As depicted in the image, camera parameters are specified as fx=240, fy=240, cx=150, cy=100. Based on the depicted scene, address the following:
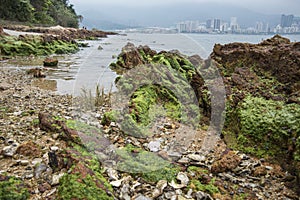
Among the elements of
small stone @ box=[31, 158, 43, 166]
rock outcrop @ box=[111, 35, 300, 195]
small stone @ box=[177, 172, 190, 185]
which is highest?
rock outcrop @ box=[111, 35, 300, 195]

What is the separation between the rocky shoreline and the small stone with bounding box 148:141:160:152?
2cm

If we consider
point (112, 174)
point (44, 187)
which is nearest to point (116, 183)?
point (112, 174)

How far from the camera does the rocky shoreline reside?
3088mm

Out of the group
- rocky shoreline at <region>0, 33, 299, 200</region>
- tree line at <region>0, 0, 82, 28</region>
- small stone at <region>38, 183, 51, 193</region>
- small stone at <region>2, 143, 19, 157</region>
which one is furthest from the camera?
tree line at <region>0, 0, 82, 28</region>

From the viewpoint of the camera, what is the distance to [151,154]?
12.8ft

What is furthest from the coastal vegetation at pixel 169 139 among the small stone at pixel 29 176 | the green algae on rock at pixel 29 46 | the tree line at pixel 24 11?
the tree line at pixel 24 11

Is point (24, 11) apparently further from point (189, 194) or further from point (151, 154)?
point (189, 194)

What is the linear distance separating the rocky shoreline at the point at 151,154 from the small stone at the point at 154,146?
0.02 metres

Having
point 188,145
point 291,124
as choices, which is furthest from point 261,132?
point 188,145

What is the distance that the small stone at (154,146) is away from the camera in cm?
428

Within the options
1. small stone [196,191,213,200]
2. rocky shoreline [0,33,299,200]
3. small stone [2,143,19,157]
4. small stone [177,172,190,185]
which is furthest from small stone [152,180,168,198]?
small stone [2,143,19,157]

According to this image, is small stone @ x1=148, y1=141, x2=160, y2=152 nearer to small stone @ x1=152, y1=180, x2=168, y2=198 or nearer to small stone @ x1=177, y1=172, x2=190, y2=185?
small stone @ x1=177, y1=172, x2=190, y2=185

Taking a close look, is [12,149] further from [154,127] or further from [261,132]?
[261,132]

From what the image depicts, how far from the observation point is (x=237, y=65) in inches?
248
